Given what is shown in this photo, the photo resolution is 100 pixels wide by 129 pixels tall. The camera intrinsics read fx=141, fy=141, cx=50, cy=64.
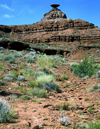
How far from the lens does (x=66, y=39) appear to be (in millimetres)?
39281

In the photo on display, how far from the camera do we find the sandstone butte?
38447 mm

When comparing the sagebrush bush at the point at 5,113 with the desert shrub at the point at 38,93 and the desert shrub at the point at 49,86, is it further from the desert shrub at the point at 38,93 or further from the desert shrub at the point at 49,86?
the desert shrub at the point at 49,86

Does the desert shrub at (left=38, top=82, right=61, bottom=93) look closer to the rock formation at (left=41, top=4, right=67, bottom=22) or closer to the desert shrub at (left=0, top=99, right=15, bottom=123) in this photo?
the desert shrub at (left=0, top=99, right=15, bottom=123)

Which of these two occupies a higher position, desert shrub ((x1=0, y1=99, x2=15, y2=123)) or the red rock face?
the red rock face

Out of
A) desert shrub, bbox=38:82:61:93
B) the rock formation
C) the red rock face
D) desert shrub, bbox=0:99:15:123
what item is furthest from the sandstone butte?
desert shrub, bbox=0:99:15:123

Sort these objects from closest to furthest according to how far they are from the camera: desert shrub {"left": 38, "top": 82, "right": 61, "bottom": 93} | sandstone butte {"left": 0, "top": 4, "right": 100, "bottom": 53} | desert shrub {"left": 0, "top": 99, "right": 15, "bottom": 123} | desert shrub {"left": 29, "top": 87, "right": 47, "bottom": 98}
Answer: desert shrub {"left": 0, "top": 99, "right": 15, "bottom": 123} < desert shrub {"left": 29, "top": 87, "right": 47, "bottom": 98} < desert shrub {"left": 38, "top": 82, "right": 61, "bottom": 93} < sandstone butte {"left": 0, "top": 4, "right": 100, "bottom": 53}

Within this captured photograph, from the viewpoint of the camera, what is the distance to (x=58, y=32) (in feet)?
151

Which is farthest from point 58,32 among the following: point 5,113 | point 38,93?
point 5,113

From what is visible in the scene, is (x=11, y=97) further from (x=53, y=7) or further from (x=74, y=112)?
(x=53, y=7)

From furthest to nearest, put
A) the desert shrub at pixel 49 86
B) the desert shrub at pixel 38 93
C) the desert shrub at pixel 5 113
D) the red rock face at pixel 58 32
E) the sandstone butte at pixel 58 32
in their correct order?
1. the red rock face at pixel 58 32
2. the sandstone butte at pixel 58 32
3. the desert shrub at pixel 49 86
4. the desert shrub at pixel 38 93
5. the desert shrub at pixel 5 113

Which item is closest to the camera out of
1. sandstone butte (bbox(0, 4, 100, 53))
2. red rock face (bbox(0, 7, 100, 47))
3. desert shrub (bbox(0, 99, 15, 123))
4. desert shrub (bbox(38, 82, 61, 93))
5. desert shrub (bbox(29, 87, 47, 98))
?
desert shrub (bbox(0, 99, 15, 123))

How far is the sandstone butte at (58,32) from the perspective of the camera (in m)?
38.4

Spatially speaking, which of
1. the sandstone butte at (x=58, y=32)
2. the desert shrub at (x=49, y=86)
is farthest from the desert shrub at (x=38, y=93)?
the sandstone butte at (x=58, y=32)

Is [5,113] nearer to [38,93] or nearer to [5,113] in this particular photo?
[5,113]
